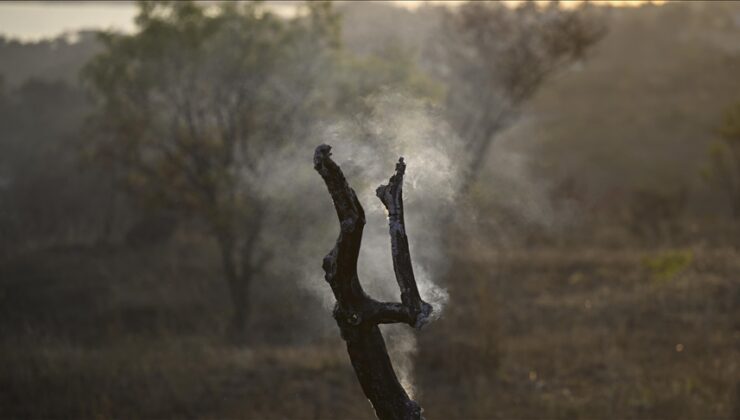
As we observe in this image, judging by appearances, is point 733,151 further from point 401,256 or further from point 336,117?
point 401,256

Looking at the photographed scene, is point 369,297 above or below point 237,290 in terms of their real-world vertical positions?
below

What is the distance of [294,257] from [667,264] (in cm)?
884

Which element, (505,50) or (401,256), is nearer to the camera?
(401,256)

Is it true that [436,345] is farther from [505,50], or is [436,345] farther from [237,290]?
[505,50]

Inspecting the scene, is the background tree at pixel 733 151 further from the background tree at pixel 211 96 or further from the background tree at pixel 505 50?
the background tree at pixel 211 96

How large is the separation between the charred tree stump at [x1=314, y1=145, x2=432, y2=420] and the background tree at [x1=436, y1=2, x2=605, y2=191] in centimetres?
1946

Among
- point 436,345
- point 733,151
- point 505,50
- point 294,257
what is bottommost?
point 436,345

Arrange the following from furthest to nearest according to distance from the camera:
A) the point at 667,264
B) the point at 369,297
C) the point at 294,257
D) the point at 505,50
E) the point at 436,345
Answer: the point at 505,50
the point at 667,264
the point at 294,257
the point at 436,345
the point at 369,297

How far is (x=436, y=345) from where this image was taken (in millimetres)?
13844

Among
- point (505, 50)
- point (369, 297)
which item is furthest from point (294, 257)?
point (505, 50)

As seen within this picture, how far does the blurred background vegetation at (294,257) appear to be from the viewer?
11.7m

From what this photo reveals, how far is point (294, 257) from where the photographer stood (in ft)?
50.9

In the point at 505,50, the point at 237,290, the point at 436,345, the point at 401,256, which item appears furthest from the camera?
the point at 505,50

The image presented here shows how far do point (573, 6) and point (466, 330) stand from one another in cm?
1432
